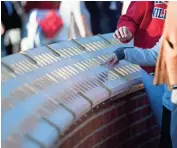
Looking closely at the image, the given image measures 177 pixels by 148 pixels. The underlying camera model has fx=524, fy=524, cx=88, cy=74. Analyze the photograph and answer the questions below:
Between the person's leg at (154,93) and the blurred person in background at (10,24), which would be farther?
the person's leg at (154,93)

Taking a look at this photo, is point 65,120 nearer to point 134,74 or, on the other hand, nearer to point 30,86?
point 30,86

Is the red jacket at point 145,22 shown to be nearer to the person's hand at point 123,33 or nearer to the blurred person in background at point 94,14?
the person's hand at point 123,33

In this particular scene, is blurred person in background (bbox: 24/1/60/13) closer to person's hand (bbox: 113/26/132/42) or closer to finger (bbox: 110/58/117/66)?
person's hand (bbox: 113/26/132/42)

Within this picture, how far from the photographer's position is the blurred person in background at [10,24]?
7.00 feet

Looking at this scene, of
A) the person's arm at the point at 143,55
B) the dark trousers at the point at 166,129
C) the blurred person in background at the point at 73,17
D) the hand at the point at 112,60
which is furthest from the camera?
the hand at the point at 112,60

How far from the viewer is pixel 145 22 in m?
2.76

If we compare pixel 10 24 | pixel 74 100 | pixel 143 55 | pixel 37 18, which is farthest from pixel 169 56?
pixel 10 24

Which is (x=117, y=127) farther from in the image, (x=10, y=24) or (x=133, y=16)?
(x=10, y=24)

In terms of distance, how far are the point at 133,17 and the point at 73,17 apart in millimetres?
A: 504

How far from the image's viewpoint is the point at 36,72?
97.5 inches

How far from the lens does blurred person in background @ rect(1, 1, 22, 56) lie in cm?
213

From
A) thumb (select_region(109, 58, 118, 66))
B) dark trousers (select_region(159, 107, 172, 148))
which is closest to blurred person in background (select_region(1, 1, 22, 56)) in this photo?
thumb (select_region(109, 58, 118, 66))

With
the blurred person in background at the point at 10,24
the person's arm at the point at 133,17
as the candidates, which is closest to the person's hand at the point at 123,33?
the person's arm at the point at 133,17

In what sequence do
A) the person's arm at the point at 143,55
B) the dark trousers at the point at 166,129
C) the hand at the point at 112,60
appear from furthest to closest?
the hand at the point at 112,60, the dark trousers at the point at 166,129, the person's arm at the point at 143,55
